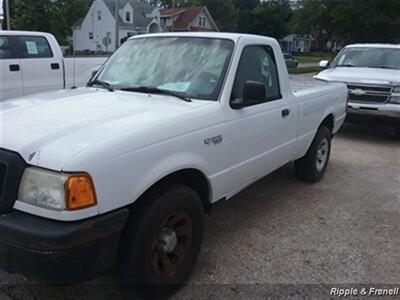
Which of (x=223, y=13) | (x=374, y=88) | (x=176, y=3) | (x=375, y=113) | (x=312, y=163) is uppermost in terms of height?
(x=176, y=3)

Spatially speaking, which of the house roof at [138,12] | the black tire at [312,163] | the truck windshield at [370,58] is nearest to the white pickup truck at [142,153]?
the black tire at [312,163]

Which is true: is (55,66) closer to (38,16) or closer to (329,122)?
(329,122)

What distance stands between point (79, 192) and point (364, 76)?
7575 mm

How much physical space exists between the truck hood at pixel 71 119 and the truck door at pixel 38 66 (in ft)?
17.8

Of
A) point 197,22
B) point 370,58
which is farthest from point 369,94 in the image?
point 197,22

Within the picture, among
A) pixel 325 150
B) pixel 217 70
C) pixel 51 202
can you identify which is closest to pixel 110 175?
pixel 51 202

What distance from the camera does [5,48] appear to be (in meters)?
8.55

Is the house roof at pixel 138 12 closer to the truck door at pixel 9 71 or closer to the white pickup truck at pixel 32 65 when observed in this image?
the white pickup truck at pixel 32 65

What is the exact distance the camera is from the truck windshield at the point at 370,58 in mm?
9594

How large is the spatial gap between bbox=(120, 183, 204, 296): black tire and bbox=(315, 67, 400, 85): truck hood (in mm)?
6417

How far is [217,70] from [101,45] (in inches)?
2172

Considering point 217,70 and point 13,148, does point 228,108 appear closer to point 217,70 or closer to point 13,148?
point 217,70

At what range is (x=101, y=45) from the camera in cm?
5619

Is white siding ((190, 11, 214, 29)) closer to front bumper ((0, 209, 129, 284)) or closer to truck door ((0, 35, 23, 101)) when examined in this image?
truck door ((0, 35, 23, 101))
